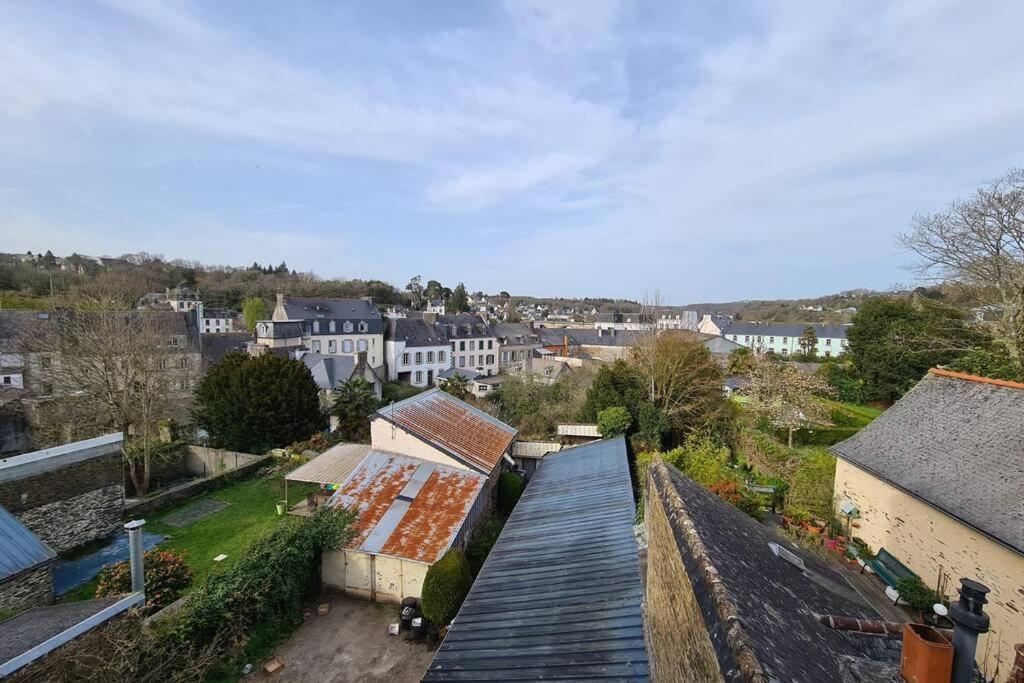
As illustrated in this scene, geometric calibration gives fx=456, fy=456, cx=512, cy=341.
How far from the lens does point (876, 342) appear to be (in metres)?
31.6

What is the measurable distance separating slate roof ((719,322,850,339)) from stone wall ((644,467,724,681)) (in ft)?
231

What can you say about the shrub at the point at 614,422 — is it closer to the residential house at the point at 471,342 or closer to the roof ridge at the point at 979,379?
the roof ridge at the point at 979,379

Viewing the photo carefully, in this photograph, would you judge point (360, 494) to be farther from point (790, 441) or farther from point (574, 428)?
point (790, 441)

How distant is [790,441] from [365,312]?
1524 inches

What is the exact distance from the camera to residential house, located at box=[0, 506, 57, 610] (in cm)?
862

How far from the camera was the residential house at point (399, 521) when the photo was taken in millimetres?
11125

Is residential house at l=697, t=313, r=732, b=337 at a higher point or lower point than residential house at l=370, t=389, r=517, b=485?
higher

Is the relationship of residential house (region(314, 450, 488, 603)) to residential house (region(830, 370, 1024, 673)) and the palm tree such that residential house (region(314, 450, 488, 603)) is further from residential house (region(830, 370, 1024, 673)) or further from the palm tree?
the palm tree

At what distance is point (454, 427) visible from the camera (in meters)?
16.5

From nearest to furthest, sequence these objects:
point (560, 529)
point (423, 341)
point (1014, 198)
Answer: point (560, 529)
point (1014, 198)
point (423, 341)

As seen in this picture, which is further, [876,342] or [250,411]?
[876,342]

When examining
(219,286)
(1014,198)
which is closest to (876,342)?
(1014,198)

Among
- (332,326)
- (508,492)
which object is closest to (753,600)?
(508,492)

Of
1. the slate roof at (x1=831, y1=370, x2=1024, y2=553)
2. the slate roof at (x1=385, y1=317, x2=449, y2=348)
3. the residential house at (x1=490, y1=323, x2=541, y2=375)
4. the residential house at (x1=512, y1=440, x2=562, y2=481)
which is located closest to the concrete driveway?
the residential house at (x1=512, y1=440, x2=562, y2=481)
